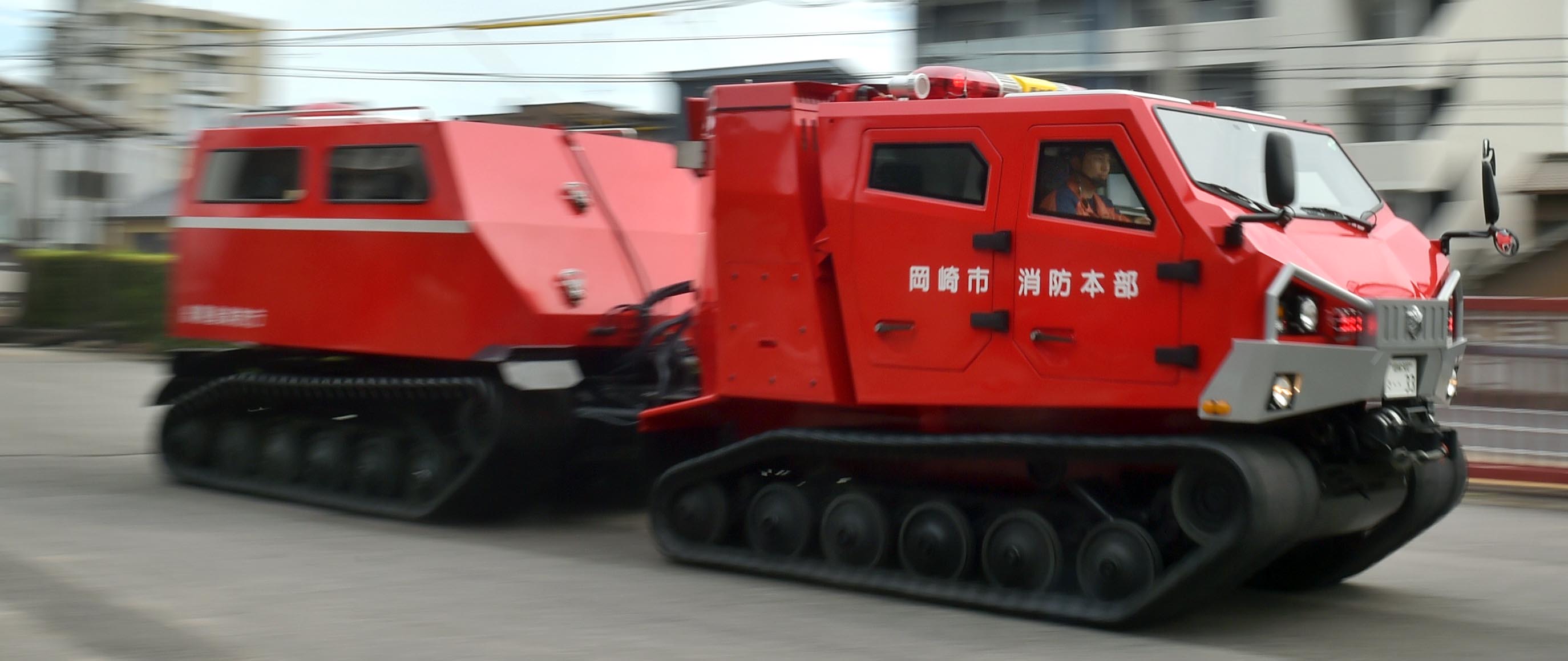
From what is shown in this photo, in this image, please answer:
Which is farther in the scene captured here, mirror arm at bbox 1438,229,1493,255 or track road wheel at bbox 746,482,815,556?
track road wheel at bbox 746,482,815,556

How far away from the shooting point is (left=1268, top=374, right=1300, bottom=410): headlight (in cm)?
600

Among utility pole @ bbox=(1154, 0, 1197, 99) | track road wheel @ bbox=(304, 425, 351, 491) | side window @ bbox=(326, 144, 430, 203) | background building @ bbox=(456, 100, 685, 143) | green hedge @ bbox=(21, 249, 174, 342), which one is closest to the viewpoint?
side window @ bbox=(326, 144, 430, 203)

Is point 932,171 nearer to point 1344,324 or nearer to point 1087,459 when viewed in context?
point 1087,459

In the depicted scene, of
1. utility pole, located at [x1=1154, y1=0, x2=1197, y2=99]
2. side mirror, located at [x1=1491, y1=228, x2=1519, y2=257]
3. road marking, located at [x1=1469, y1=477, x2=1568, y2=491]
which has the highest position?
utility pole, located at [x1=1154, y1=0, x2=1197, y2=99]

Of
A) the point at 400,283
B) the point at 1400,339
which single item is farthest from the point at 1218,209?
the point at 400,283

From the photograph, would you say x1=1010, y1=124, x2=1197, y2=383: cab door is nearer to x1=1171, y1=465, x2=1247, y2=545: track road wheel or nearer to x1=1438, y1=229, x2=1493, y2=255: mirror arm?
x1=1171, y1=465, x2=1247, y2=545: track road wheel

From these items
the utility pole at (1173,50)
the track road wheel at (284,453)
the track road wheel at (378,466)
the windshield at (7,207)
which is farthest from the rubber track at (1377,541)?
the windshield at (7,207)

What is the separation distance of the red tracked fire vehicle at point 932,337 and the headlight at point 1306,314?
0.01 meters

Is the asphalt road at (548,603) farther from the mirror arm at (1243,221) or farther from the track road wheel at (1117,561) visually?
the mirror arm at (1243,221)

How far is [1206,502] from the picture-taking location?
625 cm

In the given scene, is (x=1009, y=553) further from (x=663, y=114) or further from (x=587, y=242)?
(x=663, y=114)

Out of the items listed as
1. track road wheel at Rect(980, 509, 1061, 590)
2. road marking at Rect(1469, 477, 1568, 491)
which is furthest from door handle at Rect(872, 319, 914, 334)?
road marking at Rect(1469, 477, 1568, 491)

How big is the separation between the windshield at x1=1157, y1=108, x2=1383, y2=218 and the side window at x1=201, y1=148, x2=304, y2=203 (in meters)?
5.76

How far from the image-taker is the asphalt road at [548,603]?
20.0 feet
